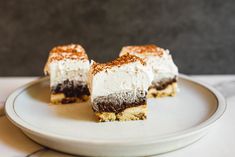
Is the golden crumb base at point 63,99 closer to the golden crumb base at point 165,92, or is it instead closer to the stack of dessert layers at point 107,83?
the stack of dessert layers at point 107,83

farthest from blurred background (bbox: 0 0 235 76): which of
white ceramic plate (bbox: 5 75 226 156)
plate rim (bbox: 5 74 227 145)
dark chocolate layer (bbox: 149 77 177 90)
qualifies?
plate rim (bbox: 5 74 227 145)

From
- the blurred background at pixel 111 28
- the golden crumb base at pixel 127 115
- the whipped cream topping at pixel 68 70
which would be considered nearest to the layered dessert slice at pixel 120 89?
the golden crumb base at pixel 127 115

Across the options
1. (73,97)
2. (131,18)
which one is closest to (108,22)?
(131,18)

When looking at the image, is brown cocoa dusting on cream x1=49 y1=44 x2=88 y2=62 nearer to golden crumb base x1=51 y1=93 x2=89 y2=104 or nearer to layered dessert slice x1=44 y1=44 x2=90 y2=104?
layered dessert slice x1=44 y1=44 x2=90 y2=104

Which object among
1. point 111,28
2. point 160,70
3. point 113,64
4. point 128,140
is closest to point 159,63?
point 160,70

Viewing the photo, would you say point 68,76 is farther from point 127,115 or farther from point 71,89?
point 127,115

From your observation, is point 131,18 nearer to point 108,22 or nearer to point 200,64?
point 108,22
